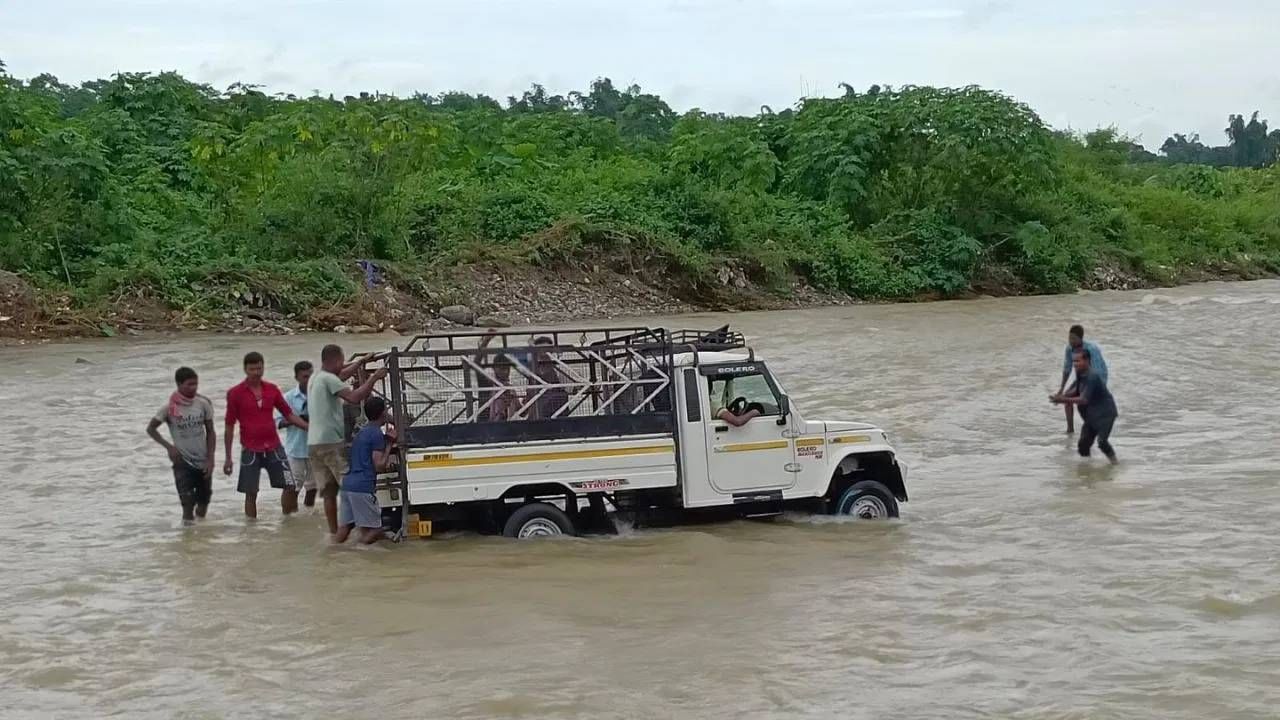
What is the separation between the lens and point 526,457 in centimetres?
1102

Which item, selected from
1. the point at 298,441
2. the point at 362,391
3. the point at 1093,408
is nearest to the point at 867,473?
the point at 362,391

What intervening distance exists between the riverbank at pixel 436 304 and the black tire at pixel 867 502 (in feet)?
58.7

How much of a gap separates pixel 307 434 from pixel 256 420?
0.48 meters

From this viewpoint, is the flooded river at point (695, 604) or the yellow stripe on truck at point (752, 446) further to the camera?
the yellow stripe on truck at point (752, 446)

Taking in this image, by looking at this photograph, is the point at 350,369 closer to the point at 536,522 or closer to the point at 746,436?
the point at 536,522

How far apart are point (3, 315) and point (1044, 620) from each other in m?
22.2

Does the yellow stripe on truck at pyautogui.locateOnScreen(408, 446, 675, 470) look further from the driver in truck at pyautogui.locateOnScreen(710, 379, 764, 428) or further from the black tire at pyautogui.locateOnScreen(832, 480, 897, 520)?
the black tire at pyautogui.locateOnScreen(832, 480, 897, 520)

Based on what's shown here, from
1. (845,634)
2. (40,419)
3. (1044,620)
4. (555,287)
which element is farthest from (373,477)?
(555,287)

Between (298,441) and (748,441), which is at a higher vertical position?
(298,441)

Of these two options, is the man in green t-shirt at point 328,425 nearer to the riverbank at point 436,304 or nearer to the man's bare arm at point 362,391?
the man's bare arm at point 362,391

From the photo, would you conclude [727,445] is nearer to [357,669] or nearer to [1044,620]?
[1044,620]

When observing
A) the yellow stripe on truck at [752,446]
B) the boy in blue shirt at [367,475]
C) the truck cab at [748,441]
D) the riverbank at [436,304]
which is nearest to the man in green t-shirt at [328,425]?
the boy in blue shirt at [367,475]

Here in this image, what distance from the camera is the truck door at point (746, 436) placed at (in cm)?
1138

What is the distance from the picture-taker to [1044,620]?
9.40 meters
